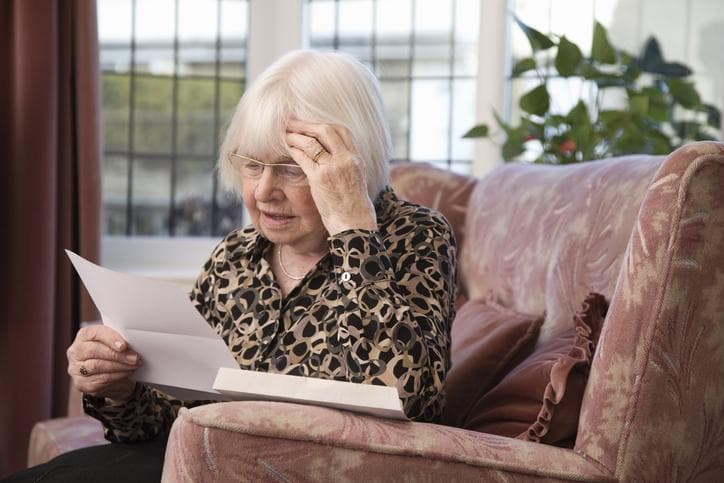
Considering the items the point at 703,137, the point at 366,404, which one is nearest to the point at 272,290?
the point at 366,404

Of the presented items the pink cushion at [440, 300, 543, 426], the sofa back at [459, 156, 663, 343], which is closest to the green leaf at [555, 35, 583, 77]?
the sofa back at [459, 156, 663, 343]

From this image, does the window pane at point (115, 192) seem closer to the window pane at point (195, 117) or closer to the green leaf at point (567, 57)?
the window pane at point (195, 117)

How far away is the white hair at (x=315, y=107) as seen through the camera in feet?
5.17

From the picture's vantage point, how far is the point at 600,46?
258cm

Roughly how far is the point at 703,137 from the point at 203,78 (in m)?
1.72

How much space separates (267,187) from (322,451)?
569 mm

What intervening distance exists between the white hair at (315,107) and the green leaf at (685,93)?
1388 mm

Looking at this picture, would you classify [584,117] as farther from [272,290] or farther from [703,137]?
[272,290]

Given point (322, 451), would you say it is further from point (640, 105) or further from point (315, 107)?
point (640, 105)

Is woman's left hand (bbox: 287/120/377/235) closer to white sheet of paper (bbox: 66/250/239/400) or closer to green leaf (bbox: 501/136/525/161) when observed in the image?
white sheet of paper (bbox: 66/250/239/400)

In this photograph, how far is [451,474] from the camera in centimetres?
116

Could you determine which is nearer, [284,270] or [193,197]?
[284,270]

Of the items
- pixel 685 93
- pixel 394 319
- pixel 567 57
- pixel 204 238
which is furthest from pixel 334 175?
pixel 204 238

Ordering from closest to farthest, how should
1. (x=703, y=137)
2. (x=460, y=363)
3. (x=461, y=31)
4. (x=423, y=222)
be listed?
(x=423, y=222) < (x=460, y=363) < (x=703, y=137) < (x=461, y=31)
